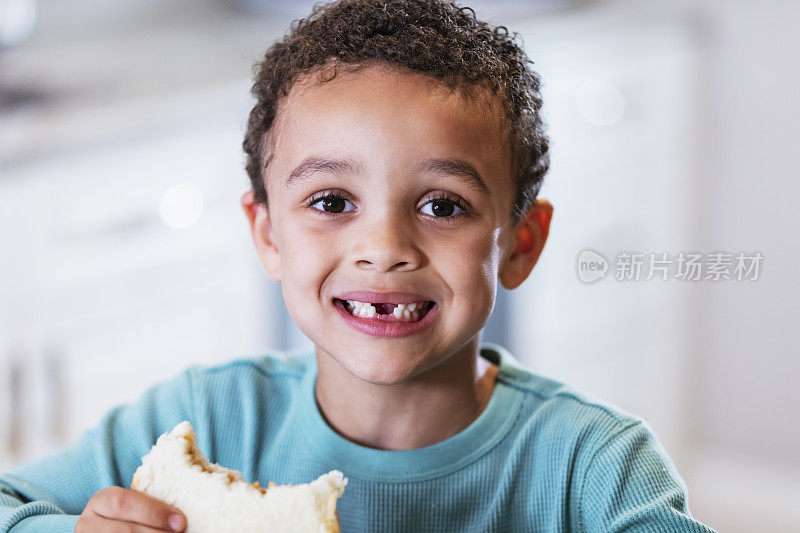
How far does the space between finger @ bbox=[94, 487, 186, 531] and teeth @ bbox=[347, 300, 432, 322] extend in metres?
0.22

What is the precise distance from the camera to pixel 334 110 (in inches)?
30.5

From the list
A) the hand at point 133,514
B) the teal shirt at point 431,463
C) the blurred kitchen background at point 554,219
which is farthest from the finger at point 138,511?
the blurred kitchen background at point 554,219

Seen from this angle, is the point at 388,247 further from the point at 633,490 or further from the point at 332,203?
the point at 633,490

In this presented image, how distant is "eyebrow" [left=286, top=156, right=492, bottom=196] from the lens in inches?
29.5

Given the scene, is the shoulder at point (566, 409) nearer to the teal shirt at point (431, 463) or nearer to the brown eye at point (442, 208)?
the teal shirt at point (431, 463)

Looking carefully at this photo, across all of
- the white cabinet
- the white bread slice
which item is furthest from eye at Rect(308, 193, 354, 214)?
the white cabinet

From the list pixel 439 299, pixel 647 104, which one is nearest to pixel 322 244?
pixel 439 299

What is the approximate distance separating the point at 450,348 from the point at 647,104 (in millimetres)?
1398

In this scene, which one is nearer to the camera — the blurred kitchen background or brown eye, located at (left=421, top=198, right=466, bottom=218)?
brown eye, located at (left=421, top=198, right=466, bottom=218)

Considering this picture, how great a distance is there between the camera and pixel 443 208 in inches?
30.6

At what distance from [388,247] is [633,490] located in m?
0.30

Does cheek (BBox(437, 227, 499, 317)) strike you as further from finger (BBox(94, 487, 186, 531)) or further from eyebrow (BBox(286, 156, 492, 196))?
finger (BBox(94, 487, 186, 531))

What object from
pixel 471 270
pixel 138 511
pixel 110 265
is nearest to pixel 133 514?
pixel 138 511

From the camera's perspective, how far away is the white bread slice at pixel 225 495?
662 mm
